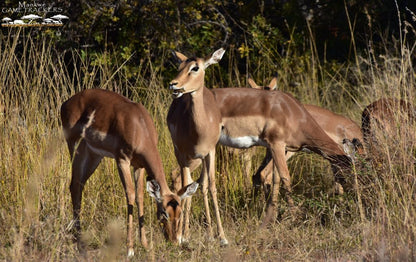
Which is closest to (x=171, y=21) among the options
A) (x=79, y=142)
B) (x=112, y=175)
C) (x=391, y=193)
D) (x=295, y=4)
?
(x=295, y=4)

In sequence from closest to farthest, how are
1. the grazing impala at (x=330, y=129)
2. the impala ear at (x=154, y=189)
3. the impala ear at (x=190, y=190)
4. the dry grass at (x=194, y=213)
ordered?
the dry grass at (x=194, y=213) < the impala ear at (x=154, y=189) < the impala ear at (x=190, y=190) < the grazing impala at (x=330, y=129)

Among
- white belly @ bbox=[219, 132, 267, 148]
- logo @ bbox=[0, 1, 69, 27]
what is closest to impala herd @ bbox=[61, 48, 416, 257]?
white belly @ bbox=[219, 132, 267, 148]

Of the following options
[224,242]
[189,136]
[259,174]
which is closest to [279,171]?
[259,174]

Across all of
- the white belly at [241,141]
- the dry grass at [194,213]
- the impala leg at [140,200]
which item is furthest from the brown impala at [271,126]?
the impala leg at [140,200]

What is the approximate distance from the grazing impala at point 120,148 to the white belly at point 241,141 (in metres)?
1.34

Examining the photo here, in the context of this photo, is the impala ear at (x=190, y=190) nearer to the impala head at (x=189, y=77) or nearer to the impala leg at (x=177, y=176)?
the impala head at (x=189, y=77)

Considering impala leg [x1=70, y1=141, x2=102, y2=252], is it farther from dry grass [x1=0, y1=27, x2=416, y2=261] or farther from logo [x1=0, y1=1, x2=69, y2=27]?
logo [x1=0, y1=1, x2=69, y2=27]

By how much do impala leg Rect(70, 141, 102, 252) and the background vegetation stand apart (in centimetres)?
14

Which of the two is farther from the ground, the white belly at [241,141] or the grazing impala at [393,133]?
the grazing impala at [393,133]

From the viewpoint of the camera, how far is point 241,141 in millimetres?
7227

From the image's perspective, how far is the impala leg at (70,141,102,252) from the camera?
6219mm

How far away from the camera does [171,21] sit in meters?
9.79

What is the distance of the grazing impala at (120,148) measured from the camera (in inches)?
223

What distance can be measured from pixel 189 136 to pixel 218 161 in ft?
6.42
